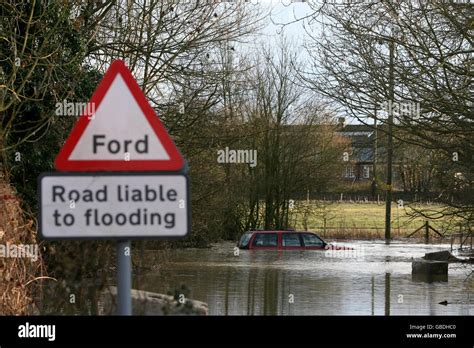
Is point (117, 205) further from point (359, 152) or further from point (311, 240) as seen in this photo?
point (311, 240)

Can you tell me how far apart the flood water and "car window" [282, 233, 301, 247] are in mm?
464

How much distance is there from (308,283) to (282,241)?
10.5m

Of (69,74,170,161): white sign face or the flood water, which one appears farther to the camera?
the flood water

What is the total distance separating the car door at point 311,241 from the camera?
31.3 metres

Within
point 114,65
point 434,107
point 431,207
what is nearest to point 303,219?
point 431,207

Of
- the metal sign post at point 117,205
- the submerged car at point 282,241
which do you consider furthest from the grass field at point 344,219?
the metal sign post at point 117,205

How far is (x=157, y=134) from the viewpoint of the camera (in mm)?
3914

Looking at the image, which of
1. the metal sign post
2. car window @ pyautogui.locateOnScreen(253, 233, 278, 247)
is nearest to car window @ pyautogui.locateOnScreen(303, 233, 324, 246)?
car window @ pyautogui.locateOnScreen(253, 233, 278, 247)

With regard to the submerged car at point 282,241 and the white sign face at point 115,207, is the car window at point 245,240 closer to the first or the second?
the submerged car at point 282,241

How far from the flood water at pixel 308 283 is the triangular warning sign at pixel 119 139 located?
553 cm

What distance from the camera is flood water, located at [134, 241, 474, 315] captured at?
50.6 ft

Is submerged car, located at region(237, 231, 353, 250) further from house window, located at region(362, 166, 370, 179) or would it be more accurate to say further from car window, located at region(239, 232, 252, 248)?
house window, located at region(362, 166, 370, 179)
